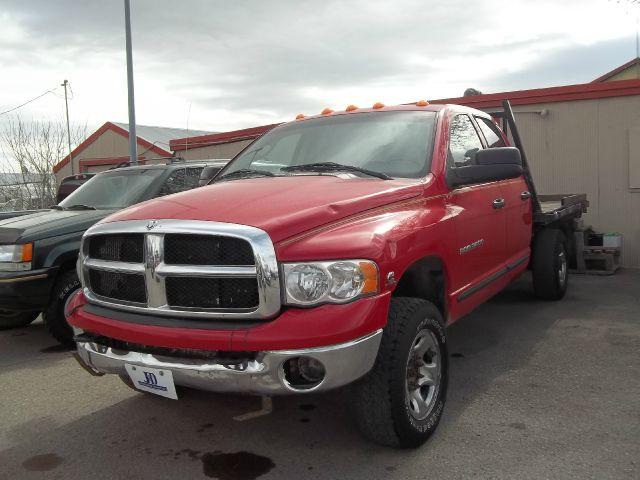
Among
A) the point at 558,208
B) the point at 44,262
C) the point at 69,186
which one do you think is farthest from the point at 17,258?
the point at 558,208

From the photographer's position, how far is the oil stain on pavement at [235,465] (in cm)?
284

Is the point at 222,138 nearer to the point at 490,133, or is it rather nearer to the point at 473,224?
the point at 490,133

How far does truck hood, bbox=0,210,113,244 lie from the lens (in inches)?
191

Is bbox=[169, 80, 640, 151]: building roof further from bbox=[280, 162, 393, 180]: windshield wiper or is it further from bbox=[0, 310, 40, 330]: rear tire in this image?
bbox=[280, 162, 393, 180]: windshield wiper

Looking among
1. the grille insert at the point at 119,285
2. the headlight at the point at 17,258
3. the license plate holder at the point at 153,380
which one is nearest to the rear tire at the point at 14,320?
the headlight at the point at 17,258

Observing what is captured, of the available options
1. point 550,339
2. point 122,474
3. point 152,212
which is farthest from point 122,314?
point 550,339

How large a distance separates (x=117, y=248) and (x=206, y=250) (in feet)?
2.02

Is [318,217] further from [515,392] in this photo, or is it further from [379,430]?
[515,392]

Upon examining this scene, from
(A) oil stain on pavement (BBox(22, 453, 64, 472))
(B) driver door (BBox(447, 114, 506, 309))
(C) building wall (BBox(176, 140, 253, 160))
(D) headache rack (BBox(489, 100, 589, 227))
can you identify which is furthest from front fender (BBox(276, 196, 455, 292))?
(C) building wall (BBox(176, 140, 253, 160))

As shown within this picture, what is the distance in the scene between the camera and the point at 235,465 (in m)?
2.94

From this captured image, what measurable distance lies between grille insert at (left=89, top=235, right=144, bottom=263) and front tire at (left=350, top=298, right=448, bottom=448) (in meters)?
1.27

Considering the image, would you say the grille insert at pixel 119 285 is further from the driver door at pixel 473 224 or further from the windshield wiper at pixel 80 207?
the windshield wiper at pixel 80 207

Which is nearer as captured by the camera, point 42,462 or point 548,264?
point 42,462

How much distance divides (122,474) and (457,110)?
11.0ft
